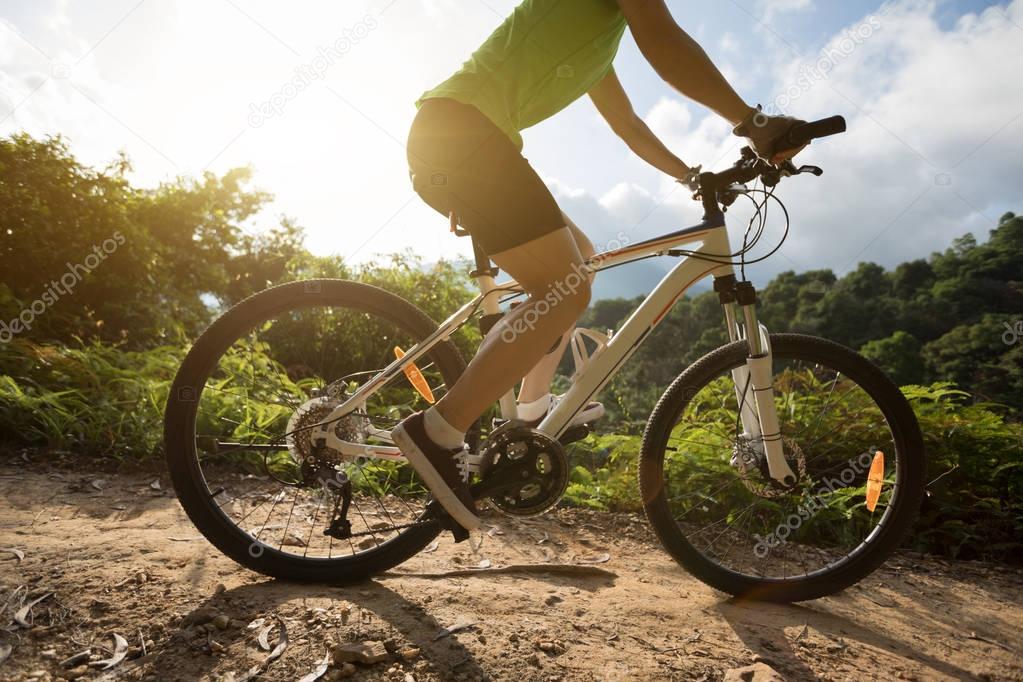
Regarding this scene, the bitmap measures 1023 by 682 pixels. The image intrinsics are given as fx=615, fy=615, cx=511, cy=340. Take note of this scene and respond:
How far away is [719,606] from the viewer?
7.35 ft

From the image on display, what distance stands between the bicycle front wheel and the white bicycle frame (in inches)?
3.3

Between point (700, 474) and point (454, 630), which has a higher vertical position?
point (700, 474)

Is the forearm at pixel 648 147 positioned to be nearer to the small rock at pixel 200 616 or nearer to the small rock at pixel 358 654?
the small rock at pixel 358 654

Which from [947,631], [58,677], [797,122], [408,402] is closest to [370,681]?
[58,677]

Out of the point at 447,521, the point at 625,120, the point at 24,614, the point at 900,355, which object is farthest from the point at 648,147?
the point at 900,355

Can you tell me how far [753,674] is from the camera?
1762 mm

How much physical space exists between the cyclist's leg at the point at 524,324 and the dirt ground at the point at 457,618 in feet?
2.19

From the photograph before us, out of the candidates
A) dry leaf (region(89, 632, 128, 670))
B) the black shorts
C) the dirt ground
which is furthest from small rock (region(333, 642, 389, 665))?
the black shorts

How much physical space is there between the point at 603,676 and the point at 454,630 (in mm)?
460

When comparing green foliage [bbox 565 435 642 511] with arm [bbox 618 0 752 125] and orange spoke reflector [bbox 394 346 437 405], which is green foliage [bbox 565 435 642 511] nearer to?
orange spoke reflector [bbox 394 346 437 405]

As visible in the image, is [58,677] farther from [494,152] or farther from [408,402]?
[408,402]

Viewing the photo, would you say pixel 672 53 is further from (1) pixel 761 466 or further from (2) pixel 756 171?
(1) pixel 761 466
